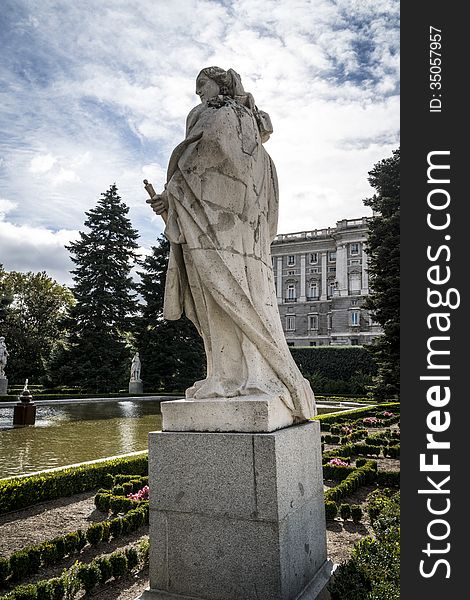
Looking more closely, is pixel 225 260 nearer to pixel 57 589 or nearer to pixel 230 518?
pixel 230 518

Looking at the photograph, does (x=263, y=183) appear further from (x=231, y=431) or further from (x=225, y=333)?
(x=231, y=431)

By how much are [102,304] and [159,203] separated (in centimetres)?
2738

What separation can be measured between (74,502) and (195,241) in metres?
4.75

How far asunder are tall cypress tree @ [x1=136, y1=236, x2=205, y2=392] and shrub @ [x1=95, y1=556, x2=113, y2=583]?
2435cm

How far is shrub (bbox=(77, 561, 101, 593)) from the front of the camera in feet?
11.8

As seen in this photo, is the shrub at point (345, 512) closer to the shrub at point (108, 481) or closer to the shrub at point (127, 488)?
the shrub at point (127, 488)

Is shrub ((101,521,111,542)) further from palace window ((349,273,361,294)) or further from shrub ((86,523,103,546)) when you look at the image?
palace window ((349,273,361,294))

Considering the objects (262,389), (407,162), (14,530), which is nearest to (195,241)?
(262,389)

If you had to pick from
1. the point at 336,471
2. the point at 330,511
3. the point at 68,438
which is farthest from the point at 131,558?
the point at 68,438

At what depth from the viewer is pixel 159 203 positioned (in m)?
3.54

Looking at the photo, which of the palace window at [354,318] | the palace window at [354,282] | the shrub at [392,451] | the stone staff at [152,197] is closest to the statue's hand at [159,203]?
the stone staff at [152,197]

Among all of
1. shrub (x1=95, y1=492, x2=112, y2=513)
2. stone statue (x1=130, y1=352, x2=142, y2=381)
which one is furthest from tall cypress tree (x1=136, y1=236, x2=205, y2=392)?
shrub (x1=95, y1=492, x2=112, y2=513)

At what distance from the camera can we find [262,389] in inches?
120

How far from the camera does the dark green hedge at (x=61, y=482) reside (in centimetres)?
603
